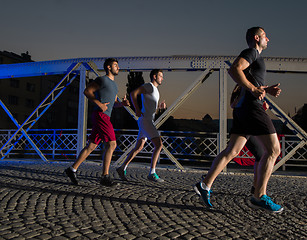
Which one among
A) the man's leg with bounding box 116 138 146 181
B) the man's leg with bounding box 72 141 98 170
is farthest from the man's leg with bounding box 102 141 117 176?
the man's leg with bounding box 116 138 146 181

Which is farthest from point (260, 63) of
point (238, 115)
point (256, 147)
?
point (256, 147)

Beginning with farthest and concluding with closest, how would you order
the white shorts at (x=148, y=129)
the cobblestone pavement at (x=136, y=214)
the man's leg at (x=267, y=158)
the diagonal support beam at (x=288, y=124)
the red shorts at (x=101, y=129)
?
the diagonal support beam at (x=288, y=124) → the white shorts at (x=148, y=129) → the red shorts at (x=101, y=129) → the man's leg at (x=267, y=158) → the cobblestone pavement at (x=136, y=214)

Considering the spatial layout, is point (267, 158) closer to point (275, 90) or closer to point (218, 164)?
point (218, 164)

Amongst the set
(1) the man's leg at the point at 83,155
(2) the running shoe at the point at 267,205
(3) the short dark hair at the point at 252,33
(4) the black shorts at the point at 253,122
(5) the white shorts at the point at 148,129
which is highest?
(3) the short dark hair at the point at 252,33

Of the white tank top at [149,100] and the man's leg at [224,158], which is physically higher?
the white tank top at [149,100]

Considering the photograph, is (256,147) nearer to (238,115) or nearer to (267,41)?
(238,115)

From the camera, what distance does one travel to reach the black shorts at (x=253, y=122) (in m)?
3.58

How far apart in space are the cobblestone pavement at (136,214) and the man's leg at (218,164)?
20 centimetres

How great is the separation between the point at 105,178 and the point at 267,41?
9.41ft

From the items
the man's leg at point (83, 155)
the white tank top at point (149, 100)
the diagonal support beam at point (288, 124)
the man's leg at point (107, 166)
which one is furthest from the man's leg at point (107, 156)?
the diagonal support beam at point (288, 124)

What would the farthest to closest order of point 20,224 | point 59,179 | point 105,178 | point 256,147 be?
point 59,179 < point 105,178 < point 256,147 < point 20,224

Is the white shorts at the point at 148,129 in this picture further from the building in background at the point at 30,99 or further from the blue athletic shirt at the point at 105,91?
the building in background at the point at 30,99

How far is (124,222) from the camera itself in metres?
3.09

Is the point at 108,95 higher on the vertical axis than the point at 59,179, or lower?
higher
